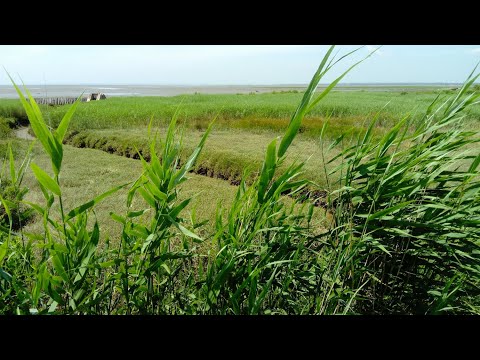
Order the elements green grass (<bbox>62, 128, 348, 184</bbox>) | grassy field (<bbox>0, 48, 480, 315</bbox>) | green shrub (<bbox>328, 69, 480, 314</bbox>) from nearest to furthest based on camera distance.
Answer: grassy field (<bbox>0, 48, 480, 315</bbox>) < green shrub (<bbox>328, 69, 480, 314</bbox>) < green grass (<bbox>62, 128, 348, 184</bbox>)

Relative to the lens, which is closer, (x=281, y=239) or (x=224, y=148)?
(x=281, y=239)

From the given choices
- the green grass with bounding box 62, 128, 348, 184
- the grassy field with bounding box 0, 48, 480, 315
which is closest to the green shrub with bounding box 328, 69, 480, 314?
the grassy field with bounding box 0, 48, 480, 315

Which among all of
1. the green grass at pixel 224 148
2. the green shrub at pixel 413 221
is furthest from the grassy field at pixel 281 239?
the green grass at pixel 224 148

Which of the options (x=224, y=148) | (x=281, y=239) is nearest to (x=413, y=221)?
(x=281, y=239)

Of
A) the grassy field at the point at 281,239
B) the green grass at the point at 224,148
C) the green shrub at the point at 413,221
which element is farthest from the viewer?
the green grass at the point at 224,148

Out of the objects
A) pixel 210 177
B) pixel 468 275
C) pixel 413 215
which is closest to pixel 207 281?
pixel 413 215

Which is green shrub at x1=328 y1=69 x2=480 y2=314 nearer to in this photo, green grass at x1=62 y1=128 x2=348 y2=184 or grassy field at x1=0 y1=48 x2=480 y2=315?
grassy field at x1=0 y1=48 x2=480 y2=315

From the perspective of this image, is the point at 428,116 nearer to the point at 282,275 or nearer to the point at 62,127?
the point at 282,275

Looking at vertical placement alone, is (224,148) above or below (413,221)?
below

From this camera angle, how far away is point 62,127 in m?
0.91

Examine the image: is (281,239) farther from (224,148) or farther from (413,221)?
(224,148)

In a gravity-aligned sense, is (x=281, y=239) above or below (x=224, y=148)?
above

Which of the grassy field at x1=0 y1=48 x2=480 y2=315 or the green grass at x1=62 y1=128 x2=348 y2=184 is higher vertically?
the grassy field at x1=0 y1=48 x2=480 y2=315

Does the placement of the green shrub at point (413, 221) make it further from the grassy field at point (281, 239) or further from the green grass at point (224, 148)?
the green grass at point (224, 148)
